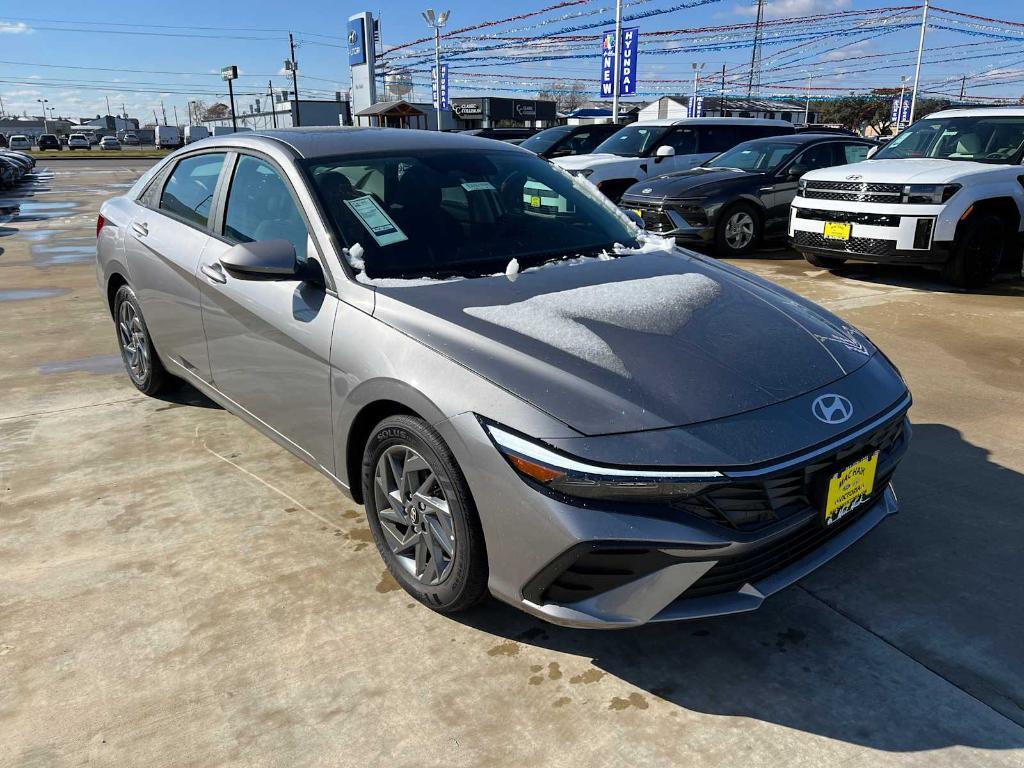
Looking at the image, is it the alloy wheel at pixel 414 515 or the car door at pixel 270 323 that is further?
the car door at pixel 270 323

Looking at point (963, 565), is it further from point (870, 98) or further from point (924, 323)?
point (870, 98)

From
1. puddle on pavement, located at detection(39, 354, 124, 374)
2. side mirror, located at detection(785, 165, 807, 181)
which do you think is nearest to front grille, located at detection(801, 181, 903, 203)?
side mirror, located at detection(785, 165, 807, 181)

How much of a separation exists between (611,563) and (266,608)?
1.30 m

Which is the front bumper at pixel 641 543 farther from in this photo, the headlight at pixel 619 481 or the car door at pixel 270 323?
the car door at pixel 270 323

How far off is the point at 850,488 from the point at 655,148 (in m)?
10.7

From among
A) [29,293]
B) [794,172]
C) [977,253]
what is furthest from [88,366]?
[794,172]

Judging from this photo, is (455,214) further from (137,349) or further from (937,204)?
(937,204)

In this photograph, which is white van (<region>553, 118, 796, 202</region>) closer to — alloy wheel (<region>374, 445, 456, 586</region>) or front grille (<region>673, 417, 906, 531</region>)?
alloy wheel (<region>374, 445, 456, 586</region>)

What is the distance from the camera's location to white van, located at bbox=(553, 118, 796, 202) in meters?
11.5

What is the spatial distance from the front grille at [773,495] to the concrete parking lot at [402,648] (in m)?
0.55

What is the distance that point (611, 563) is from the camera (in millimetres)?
2090

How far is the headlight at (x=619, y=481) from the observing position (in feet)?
6.75

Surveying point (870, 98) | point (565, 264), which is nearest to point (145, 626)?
point (565, 264)

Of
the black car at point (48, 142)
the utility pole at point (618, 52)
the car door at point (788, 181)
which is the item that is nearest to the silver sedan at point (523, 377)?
the car door at point (788, 181)
